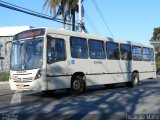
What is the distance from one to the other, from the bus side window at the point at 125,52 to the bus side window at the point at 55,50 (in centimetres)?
649

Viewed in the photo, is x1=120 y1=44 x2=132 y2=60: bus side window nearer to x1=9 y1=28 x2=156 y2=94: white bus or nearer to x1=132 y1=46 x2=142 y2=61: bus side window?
x1=132 y1=46 x2=142 y2=61: bus side window

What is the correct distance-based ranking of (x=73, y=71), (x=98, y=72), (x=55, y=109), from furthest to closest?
1. (x=98, y=72)
2. (x=73, y=71)
3. (x=55, y=109)

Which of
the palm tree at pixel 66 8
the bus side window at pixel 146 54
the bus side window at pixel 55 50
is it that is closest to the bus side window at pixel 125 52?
the bus side window at pixel 146 54

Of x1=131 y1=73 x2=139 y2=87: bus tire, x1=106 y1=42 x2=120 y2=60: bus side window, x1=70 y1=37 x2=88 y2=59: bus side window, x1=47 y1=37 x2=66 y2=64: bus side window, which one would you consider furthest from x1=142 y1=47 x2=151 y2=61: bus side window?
x1=47 y1=37 x2=66 y2=64: bus side window

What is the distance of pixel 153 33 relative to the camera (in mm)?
81500

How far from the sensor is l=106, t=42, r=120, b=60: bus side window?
21.4m

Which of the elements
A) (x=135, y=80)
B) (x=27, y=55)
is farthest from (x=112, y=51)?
(x=27, y=55)

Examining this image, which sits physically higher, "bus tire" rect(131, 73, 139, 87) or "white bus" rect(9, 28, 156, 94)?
"white bus" rect(9, 28, 156, 94)

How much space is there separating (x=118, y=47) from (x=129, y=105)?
9.79 metres

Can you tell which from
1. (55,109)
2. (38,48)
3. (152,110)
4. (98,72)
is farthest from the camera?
(98,72)

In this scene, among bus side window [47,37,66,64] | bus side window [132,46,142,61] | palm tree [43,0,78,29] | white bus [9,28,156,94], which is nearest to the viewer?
white bus [9,28,156,94]

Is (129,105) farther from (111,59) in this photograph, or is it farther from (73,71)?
(111,59)

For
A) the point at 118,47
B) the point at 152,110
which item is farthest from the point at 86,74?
the point at 152,110

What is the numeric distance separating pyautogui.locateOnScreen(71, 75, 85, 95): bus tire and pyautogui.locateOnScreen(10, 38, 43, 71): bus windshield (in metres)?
2.35
